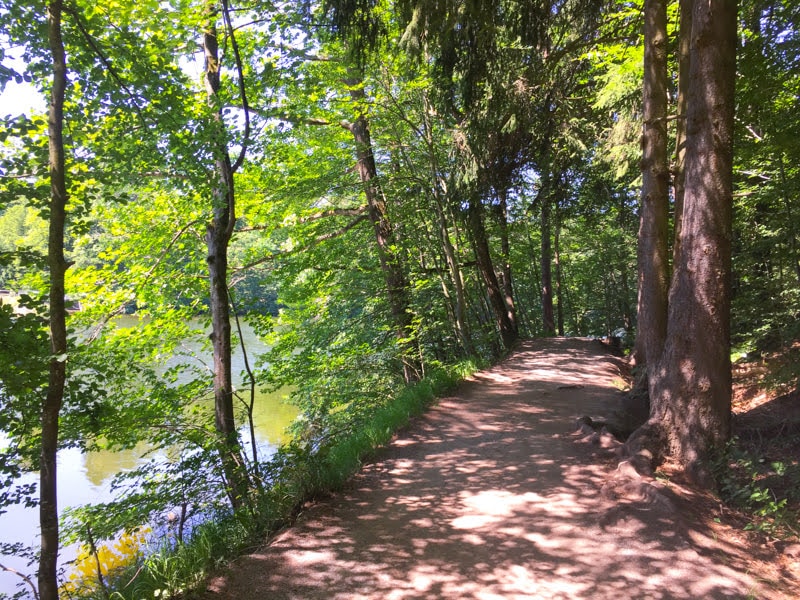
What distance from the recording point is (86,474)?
1170cm

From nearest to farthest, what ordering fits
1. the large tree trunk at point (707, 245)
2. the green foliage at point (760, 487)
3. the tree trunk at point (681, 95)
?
the green foliage at point (760, 487) → the large tree trunk at point (707, 245) → the tree trunk at point (681, 95)

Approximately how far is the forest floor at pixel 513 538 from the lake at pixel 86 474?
1.78 meters

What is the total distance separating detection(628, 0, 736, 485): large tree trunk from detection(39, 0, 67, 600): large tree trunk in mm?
4799

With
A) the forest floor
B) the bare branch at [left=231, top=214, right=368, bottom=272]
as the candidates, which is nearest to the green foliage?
the forest floor

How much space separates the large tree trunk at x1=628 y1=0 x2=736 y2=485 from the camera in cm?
436

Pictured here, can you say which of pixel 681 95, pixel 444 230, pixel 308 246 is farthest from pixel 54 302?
pixel 444 230

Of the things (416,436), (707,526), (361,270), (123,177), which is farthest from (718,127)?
(361,270)

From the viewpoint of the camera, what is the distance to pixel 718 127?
4352 millimetres

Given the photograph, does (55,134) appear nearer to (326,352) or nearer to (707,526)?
(707,526)

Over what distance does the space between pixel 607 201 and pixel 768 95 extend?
3874 mm

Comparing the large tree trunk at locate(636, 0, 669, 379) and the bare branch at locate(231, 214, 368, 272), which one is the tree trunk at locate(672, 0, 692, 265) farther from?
the bare branch at locate(231, 214, 368, 272)

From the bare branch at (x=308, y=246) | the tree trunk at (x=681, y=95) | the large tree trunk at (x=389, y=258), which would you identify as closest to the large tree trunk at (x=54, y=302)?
the tree trunk at (x=681, y=95)

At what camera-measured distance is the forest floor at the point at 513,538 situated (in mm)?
3098

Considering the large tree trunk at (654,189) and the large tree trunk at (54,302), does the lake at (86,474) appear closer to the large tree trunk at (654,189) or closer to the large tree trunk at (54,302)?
the large tree trunk at (54,302)
